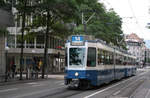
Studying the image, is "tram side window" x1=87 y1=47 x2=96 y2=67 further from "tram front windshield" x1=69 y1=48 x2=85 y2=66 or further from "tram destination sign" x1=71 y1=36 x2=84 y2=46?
"tram destination sign" x1=71 y1=36 x2=84 y2=46

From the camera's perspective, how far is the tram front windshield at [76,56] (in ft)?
61.7

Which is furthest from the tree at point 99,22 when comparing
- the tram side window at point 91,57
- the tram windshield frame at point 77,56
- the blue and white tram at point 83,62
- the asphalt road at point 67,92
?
the tram windshield frame at point 77,56

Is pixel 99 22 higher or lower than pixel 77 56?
higher

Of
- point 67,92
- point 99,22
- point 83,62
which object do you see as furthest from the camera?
point 99,22

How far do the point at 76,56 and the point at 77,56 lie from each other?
63mm

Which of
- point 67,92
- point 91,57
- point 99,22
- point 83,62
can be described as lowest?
point 67,92

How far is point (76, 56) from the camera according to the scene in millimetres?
18969

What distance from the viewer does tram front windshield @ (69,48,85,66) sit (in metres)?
18.8

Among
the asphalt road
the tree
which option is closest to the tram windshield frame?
the asphalt road

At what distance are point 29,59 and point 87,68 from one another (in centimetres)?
3557

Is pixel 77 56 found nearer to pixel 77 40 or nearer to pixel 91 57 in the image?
pixel 91 57

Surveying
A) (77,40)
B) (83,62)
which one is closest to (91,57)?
(83,62)

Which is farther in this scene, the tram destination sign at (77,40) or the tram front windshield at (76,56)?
the tram destination sign at (77,40)

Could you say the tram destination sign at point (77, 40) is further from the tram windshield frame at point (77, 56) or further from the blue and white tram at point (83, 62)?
the tram windshield frame at point (77, 56)
